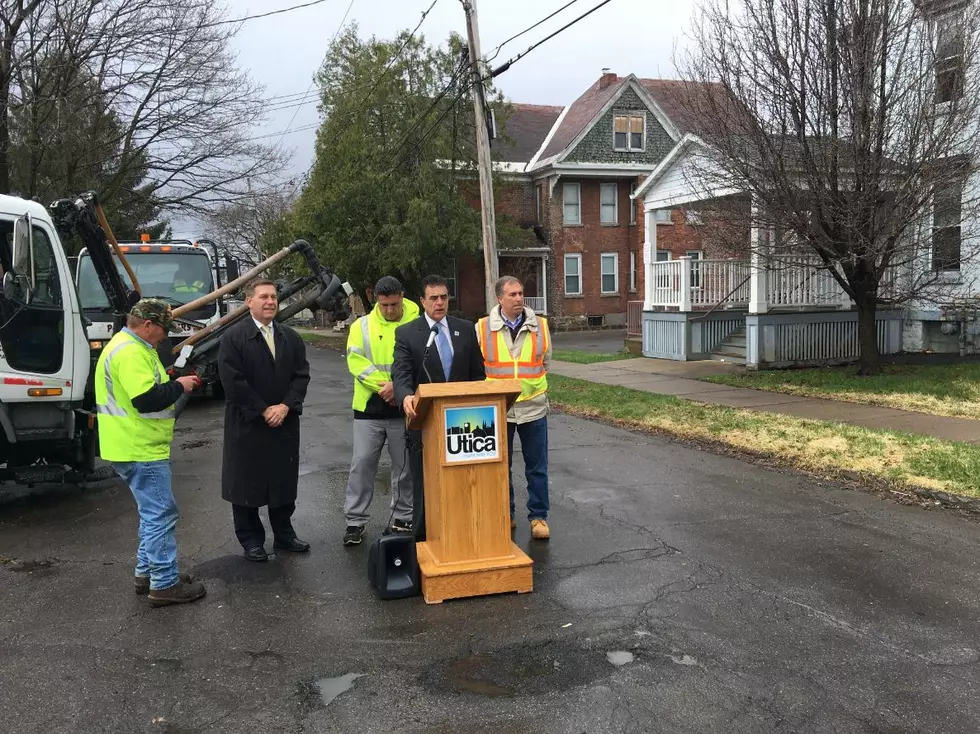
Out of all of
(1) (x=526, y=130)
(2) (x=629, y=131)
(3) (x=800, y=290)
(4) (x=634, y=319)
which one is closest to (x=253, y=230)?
(1) (x=526, y=130)

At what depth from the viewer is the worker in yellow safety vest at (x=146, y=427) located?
177 inches

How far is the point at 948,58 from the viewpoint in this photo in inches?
453

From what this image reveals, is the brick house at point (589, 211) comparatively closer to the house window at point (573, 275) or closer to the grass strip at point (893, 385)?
the house window at point (573, 275)

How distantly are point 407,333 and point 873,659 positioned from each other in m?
3.16

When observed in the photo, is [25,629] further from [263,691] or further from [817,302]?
[817,302]

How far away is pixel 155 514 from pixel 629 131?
31281 millimetres

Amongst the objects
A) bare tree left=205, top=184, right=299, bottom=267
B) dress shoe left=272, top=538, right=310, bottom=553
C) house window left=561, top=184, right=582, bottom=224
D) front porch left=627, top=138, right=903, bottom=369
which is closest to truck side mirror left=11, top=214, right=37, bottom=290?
dress shoe left=272, top=538, right=310, bottom=553

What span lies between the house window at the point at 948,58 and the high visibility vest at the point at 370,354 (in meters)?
9.86

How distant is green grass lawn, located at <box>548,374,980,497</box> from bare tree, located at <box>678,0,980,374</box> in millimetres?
3325

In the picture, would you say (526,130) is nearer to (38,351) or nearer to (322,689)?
(38,351)

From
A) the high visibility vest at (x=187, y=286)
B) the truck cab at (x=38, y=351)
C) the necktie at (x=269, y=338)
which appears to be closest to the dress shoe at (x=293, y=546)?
the necktie at (x=269, y=338)

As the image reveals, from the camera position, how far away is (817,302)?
16.1 metres

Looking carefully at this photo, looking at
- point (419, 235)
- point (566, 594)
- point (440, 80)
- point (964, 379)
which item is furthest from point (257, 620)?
point (440, 80)

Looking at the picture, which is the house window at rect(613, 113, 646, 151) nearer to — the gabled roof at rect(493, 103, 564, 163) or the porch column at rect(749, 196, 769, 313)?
the gabled roof at rect(493, 103, 564, 163)
